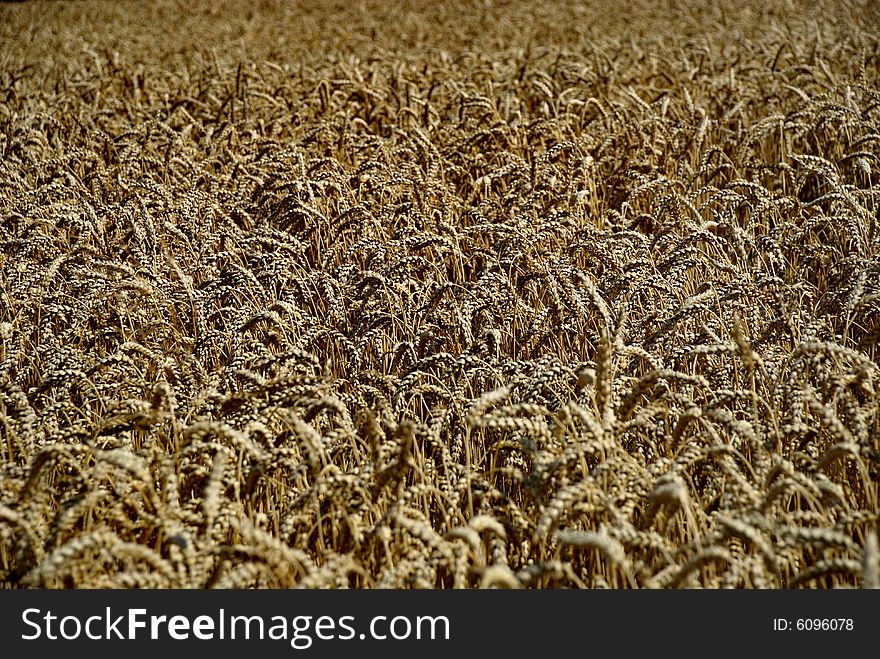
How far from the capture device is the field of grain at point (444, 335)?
5.88 feet

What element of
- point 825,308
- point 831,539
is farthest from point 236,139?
point 831,539

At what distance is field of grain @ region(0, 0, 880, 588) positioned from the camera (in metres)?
1.79

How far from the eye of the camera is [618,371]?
2539mm

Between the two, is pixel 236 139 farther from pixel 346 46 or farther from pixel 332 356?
pixel 346 46

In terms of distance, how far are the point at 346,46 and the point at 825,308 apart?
260 inches

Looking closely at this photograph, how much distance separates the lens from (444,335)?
2.80 metres

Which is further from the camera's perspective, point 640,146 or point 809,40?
point 809,40

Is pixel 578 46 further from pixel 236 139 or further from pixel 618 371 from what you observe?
pixel 618 371

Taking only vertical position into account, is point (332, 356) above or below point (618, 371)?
above

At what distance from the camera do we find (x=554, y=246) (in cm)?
349
